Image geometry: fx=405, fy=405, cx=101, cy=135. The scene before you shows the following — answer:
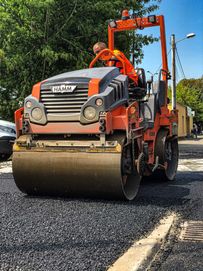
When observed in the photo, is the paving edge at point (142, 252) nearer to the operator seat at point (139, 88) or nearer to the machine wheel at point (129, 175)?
the machine wheel at point (129, 175)

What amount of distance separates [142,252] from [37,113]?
2916 millimetres

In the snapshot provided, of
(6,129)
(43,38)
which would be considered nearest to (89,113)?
(6,129)

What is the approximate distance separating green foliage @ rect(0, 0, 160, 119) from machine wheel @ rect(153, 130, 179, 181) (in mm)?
Result: 7219

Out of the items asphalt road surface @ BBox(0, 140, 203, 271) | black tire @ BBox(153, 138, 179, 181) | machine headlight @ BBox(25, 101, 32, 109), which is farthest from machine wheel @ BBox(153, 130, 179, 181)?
machine headlight @ BBox(25, 101, 32, 109)

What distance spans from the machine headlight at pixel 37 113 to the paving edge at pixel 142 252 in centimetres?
239

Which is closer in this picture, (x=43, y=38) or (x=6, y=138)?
(x=6, y=138)

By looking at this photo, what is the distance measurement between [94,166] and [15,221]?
1.29 m

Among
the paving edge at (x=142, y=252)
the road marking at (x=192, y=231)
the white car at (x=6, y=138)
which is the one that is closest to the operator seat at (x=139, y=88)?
the road marking at (x=192, y=231)

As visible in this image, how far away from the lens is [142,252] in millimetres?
3908

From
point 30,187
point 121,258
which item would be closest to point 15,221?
point 30,187

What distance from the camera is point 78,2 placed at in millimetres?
15273

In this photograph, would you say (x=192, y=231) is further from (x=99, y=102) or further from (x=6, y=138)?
(x=6, y=138)

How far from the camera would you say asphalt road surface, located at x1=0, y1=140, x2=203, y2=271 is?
361 centimetres

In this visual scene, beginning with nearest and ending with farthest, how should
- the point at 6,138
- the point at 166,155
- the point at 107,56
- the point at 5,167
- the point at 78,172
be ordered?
the point at 78,172 → the point at 107,56 → the point at 166,155 → the point at 5,167 → the point at 6,138
